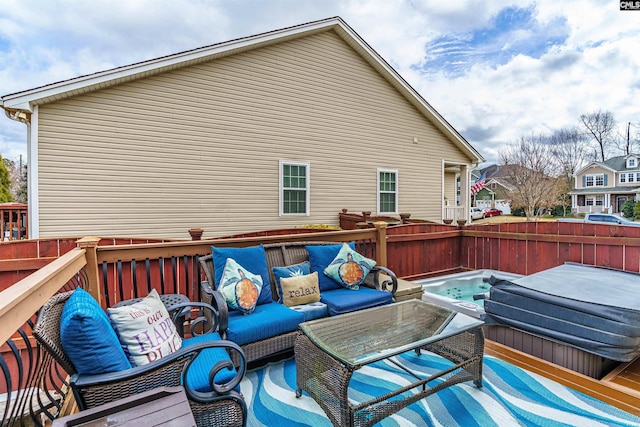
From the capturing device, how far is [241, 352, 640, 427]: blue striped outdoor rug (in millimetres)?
2174

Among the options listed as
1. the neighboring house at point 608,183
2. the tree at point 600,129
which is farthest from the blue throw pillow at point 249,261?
the tree at point 600,129

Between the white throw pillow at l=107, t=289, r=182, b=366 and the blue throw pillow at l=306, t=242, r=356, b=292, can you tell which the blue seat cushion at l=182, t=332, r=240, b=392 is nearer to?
the white throw pillow at l=107, t=289, r=182, b=366

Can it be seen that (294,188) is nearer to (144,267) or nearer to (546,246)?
(144,267)

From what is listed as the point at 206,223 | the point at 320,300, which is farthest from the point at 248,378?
the point at 206,223

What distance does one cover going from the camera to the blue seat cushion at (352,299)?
10.4 feet

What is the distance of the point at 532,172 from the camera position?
19953 mm

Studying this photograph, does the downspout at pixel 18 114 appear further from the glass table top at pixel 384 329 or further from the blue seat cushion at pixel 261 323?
the glass table top at pixel 384 329

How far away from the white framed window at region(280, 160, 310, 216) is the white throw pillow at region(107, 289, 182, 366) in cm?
623

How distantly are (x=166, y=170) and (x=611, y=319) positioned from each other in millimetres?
7462

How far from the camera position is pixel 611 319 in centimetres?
254

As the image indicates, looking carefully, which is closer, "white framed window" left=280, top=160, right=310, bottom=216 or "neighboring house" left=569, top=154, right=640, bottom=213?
"white framed window" left=280, top=160, right=310, bottom=216

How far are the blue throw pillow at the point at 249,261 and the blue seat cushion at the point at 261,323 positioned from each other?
208mm

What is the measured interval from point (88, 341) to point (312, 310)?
76.1 inches

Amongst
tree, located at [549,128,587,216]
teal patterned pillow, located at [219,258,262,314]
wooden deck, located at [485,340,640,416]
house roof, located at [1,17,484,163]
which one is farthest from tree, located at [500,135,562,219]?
teal patterned pillow, located at [219,258,262,314]
